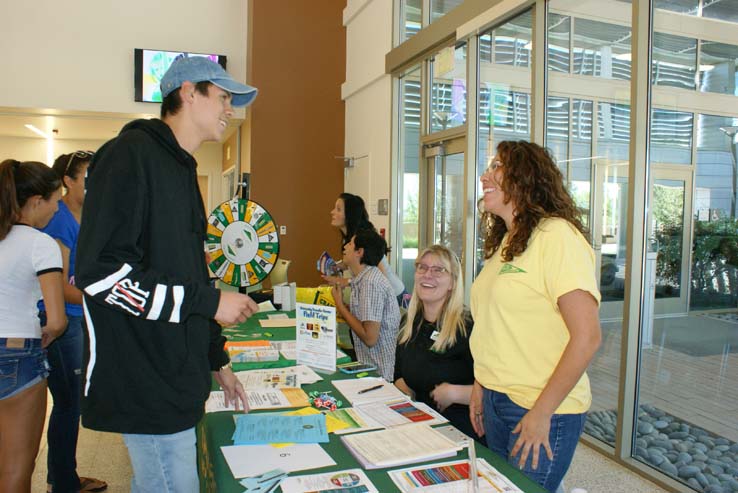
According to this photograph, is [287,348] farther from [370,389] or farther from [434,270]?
[434,270]

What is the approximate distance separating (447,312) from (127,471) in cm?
196

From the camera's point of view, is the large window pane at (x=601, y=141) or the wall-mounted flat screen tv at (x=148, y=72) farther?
the wall-mounted flat screen tv at (x=148, y=72)

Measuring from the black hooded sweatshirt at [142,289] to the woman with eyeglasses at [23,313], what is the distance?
0.94 meters

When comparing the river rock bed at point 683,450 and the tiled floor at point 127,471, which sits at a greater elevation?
the river rock bed at point 683,450

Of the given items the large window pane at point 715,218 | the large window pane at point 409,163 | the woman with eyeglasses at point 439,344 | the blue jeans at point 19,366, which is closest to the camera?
the blue jeans at point 19,366

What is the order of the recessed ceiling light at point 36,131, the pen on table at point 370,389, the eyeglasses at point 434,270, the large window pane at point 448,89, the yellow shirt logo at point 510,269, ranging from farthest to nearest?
the recessed ceiling light at point 36,131
the large window pane at point 448,89
the eyeglasses at point 434,270
the pen on table at point 370,389
the yellow shirt logo at point 510,269

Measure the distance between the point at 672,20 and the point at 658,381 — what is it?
78.9 inches

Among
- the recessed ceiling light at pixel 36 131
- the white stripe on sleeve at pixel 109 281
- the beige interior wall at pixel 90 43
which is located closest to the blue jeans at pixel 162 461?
the white stripe on sleeve at pixel 109 281

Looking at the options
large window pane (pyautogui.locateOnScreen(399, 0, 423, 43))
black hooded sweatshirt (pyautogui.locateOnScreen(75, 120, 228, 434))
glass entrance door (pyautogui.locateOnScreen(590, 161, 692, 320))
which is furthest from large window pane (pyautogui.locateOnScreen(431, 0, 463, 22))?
black hooded sweatshirt (pyautogui.locateOnScreen(75, 120, 228, 434))

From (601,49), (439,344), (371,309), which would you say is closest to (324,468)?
(439,344)

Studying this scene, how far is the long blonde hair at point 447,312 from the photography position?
2.24m

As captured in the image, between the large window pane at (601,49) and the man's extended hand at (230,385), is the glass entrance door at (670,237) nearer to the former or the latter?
the large window pane at (601,49)

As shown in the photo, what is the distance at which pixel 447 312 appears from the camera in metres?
2.30

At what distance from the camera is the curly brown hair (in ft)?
5.39
